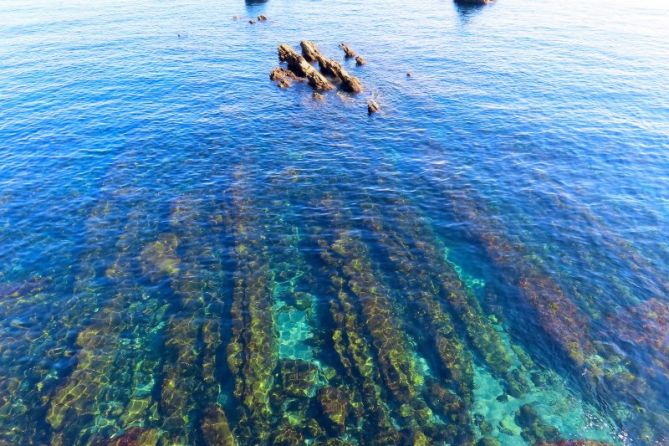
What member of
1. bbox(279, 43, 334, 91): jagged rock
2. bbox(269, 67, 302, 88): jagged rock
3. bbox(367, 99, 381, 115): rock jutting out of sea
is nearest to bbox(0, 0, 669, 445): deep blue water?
bbox(269, 67, 302, 88): jagged rock

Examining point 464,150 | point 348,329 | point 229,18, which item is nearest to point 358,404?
point 348,329

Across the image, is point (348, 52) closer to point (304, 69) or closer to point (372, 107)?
point (304, 69)

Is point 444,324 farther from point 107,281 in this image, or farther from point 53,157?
point 53,157

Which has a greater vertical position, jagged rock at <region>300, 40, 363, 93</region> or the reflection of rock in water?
the reflection of rock in water

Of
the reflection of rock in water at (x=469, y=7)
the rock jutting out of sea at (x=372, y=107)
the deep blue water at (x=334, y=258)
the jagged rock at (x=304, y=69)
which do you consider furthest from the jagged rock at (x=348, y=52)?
the reflection of rock in water at (x=469, y=7)

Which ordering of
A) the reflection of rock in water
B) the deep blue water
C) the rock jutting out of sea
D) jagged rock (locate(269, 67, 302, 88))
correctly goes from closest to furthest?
the deep blue water → the rock jutting out of sea → jagged rock (locate(269, 67, 302, 88)) → the reflection of rock in water

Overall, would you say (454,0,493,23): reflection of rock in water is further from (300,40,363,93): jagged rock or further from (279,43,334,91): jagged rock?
(279,43,334,91): jagged rock

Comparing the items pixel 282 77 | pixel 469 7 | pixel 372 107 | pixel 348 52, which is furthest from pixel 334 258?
pixel 469 7

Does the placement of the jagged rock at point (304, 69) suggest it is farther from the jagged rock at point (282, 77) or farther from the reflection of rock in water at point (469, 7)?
the reflection of rock in water at point (469, 7)
